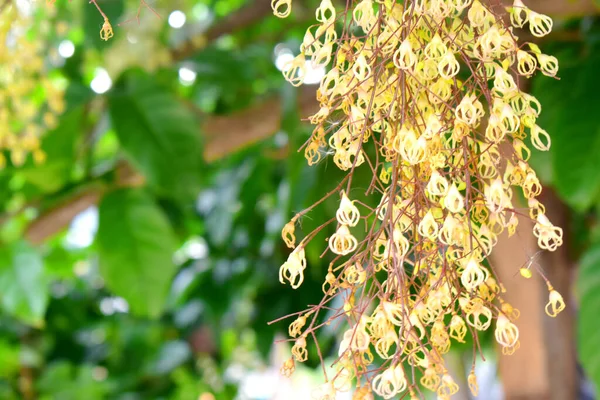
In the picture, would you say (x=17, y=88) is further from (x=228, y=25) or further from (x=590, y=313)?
(x=590, y=313)

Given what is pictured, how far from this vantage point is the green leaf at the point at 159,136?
94 cm

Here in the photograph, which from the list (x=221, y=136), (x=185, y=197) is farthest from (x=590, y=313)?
(x=221, y=136)

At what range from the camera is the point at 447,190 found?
29cm

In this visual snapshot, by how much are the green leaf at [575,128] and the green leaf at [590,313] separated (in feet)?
0.30

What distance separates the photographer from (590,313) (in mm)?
810

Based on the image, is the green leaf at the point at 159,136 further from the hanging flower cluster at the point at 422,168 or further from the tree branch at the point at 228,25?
the hanging flower cluster at the point at 422,168

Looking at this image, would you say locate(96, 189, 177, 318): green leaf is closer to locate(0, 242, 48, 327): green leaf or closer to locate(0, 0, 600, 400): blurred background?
locate(0, 0, 600, 400): blurred background

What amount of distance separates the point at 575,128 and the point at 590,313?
0.72ft

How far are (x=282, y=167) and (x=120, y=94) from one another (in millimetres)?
438

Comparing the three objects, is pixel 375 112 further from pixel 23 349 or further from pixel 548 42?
pixel 23 349

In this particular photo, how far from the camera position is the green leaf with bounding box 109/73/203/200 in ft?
3.09

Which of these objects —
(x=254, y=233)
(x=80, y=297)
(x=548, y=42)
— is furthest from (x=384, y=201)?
(x=80, y=297)

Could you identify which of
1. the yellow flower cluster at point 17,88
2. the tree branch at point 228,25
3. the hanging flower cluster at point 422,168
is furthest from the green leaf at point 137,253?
the hanging flower cluster at point 422,168

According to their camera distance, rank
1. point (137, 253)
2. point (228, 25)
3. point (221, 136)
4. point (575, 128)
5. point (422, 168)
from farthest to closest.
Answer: point (228, 25) < point (221, 136) < point (137, 253) < point (575, 128) < point (422, 168)
